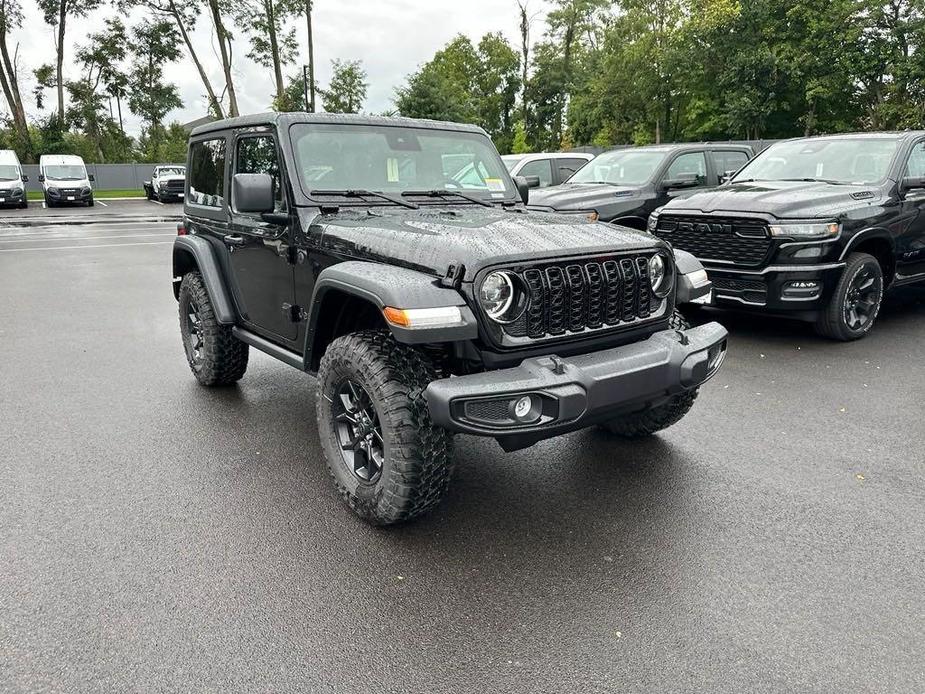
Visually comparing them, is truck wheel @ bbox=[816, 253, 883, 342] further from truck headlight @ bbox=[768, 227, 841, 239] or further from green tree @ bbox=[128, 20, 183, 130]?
green tree @ bbox=[128, 20, 183, 130]

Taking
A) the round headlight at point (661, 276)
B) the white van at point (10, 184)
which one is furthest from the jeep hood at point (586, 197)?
the white van at point (10, 184)

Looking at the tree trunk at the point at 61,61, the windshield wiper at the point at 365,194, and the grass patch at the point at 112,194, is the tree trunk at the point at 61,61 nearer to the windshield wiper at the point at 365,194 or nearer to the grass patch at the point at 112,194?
the grass patch at the point at 112,194

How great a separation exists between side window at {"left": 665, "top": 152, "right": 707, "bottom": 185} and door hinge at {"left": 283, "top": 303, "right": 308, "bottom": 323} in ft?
22.9

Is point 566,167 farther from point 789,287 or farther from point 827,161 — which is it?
point 789,287

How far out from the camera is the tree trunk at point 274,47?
127 ft

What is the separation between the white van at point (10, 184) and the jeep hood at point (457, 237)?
95.9 ft

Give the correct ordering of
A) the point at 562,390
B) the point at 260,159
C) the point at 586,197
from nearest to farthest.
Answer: the point at 562,390 < the point at 260,159 < the point at 586,197

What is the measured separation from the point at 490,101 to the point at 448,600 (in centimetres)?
6469

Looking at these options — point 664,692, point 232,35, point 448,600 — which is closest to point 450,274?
point 448,600

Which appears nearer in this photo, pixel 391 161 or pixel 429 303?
pixel 429 303

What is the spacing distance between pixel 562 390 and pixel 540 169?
34.6ft

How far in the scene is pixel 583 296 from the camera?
10.6 ft

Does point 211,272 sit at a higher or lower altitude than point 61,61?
lower

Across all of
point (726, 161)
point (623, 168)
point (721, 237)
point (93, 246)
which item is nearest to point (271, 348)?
point (721, 237)
